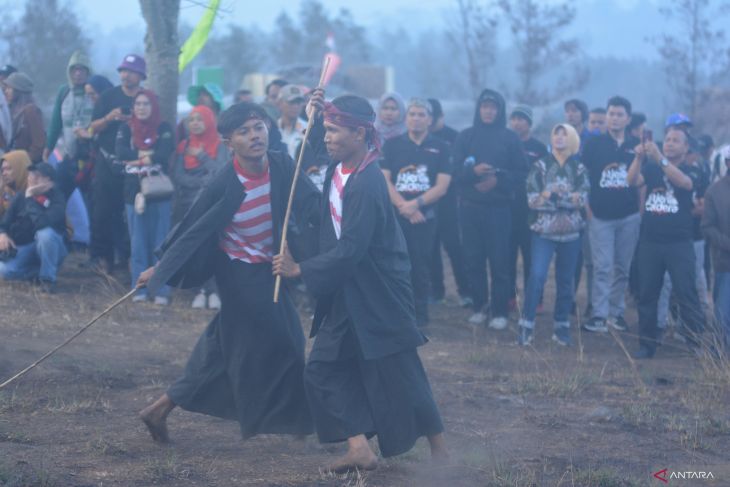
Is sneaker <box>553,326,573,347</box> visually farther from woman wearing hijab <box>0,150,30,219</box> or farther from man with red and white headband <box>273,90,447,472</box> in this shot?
woman wearing hijab <box>0,150,30,219</box>

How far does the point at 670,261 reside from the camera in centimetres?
935

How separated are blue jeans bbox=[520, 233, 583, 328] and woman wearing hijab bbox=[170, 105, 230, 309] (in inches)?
119

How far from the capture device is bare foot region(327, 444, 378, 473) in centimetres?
559

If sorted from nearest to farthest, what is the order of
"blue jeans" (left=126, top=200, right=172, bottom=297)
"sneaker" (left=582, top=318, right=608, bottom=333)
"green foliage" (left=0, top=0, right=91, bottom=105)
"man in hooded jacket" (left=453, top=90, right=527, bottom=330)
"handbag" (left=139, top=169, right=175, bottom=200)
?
"handbag" (left=139, top=169, right=175, bottom=200) < "man in hooded jacket" (left=453, top=90, right=527, bottom=330) < "blue jeans" (left=126, top=200, right=172, bottom=297) < "sneaker" (left=582, top=318, right=608, bottom=333) < "green foliage" (left=0, top=0, right=91, bottom=105)

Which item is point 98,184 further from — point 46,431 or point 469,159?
point 46,431

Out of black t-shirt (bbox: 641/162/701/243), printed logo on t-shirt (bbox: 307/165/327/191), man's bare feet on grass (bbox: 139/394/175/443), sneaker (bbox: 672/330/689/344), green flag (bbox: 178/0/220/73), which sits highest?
green flag (bbox: 178/0/220/73)

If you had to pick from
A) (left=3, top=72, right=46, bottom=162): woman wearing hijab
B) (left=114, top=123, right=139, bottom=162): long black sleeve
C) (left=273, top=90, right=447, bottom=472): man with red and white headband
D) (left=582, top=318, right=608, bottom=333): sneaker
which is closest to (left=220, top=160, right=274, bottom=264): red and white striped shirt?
(left=273, top=90, right=447, bottom=472): man with red and white headband

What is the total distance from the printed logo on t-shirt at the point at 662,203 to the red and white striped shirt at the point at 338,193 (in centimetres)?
445

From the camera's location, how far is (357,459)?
5582mm

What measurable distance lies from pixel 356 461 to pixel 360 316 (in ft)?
2.49

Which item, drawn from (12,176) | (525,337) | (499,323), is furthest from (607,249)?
(12,176)

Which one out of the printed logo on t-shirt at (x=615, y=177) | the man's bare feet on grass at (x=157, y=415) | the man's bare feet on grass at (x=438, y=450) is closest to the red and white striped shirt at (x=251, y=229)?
the man's bare feet on grass at (x=157, y=415)

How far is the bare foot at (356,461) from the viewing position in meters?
5.59

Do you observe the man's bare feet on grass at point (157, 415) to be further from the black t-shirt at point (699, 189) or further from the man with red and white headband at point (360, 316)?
the black t-shirt at point (699, 189)
